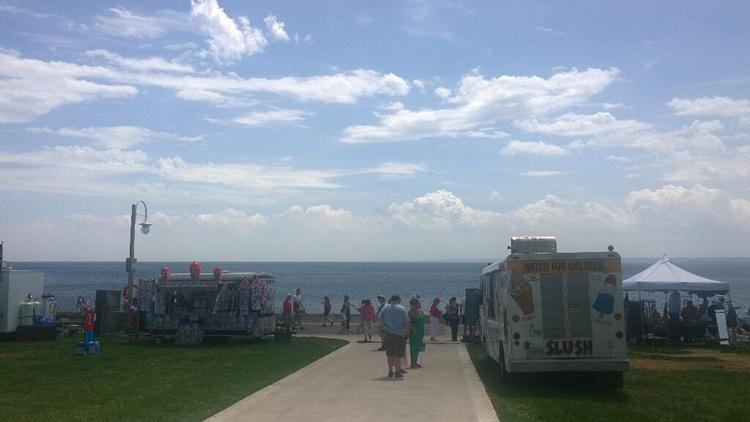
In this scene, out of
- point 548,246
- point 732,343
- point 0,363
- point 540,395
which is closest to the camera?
point 540,395

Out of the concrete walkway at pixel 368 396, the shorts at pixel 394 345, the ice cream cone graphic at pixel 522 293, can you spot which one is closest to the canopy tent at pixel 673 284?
the concrete walkway at pixel 368 396

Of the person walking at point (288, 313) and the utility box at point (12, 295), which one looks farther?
the person walking at point (288, 313)

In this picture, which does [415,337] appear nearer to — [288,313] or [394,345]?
[394,345]

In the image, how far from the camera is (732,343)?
2503cm

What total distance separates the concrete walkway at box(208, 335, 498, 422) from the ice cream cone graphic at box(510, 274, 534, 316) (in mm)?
1683

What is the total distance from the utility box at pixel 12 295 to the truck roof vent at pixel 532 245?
680 inches

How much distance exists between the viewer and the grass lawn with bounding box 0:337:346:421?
12672mm

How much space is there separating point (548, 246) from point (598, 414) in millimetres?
5254

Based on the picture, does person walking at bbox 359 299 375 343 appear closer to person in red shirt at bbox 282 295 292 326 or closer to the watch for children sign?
person in red shirt at bbox 282 295 292 326

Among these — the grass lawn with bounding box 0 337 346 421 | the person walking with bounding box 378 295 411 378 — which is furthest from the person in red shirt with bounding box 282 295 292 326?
the person walking with bounding box 378 295 411 378

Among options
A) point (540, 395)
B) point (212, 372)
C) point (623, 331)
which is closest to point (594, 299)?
point (623, 331)

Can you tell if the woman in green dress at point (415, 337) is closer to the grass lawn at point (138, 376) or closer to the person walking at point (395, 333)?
the person walking at point (395, 333)

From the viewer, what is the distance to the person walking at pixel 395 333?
54.6 ft

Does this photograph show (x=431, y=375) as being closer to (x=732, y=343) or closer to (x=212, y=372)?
(x=212, y=372)
